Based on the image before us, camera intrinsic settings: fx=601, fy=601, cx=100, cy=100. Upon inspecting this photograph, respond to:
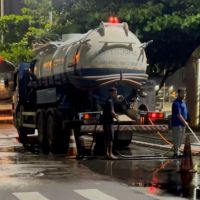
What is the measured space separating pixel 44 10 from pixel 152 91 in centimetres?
3660

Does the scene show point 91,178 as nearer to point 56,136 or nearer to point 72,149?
point 72,149

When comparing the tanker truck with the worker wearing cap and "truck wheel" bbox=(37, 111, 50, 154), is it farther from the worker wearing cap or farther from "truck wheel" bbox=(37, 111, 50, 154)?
the worker wearing cap

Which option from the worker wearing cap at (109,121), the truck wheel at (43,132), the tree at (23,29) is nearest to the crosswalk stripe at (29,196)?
the worker wearing cap at (109,121)

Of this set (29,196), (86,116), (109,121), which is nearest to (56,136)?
(86,116)

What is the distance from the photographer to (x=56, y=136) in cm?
1778

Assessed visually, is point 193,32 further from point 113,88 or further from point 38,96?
point 113,88

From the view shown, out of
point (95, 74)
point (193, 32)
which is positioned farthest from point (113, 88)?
point (193, 32)

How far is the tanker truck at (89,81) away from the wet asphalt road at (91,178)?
1142mm

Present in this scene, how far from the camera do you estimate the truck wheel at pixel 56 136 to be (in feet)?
57.9

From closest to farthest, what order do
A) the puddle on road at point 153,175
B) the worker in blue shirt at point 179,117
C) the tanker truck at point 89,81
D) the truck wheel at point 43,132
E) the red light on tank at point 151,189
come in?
1. the red light on tank at point 151,189
2. the puddle on road at point 153,175
3. the worker in blue shirt at point 179,117
4. the tanker truck at point 89,81
5. the truck wheel at point 43,132

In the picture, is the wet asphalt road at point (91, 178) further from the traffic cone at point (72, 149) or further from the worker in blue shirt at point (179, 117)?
the worker in blue shirt at point (179, 117)

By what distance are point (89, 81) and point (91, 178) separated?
185 inches

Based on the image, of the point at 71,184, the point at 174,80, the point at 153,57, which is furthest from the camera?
the point at 174,80

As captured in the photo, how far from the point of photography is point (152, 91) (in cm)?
1772
